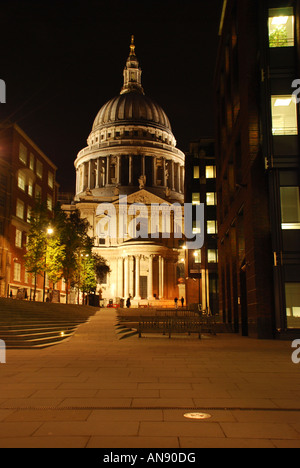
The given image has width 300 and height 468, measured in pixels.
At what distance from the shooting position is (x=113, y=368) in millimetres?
14570

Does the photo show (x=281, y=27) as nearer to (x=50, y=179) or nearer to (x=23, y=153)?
(x=23, y=153)

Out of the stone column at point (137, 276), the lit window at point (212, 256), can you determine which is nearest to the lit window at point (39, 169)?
the lit window at point (212, 256)

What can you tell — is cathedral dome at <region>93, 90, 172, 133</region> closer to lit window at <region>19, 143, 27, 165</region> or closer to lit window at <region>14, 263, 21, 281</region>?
lit window at <region>19, 143, 27, 165</region>

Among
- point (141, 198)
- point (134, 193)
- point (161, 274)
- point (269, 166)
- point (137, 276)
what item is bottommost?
point (137, 276)

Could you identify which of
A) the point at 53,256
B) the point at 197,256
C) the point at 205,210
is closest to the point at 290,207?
the point at 53,256

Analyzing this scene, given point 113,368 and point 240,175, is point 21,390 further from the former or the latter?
point 240,175

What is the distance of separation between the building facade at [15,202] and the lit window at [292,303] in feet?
100

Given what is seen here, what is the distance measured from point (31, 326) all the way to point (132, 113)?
122 meters

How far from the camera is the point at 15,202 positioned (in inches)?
2299

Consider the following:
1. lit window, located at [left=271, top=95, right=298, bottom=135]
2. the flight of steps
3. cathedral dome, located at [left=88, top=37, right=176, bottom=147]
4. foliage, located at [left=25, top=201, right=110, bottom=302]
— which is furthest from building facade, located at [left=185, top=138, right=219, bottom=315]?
cathedral dome, located at [left=88, top=37, right=176, bottom=147]

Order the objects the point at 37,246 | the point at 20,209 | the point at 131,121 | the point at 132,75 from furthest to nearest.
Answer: the point at 132,75, the point at 131,121, the point at 20,209, the point at 37,246

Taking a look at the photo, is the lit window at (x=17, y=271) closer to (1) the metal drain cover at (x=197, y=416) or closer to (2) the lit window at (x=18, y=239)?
(2) the lit window at (x=18, y=239)

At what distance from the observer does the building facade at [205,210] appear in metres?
60.7
